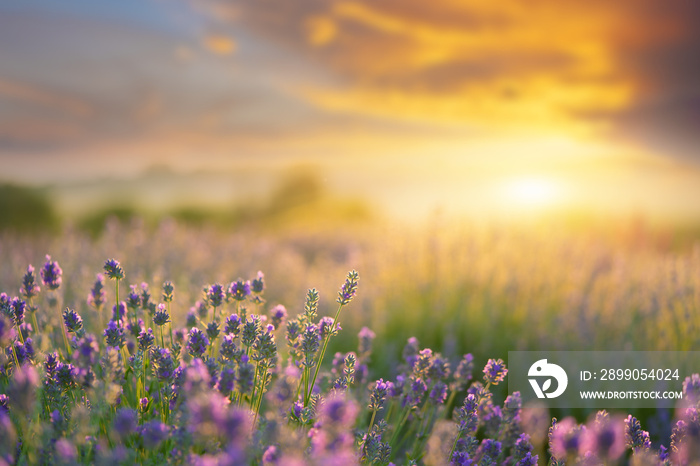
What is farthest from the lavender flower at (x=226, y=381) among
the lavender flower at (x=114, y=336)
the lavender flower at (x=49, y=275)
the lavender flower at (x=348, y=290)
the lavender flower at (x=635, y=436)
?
the lavender flower at (x=635, y=436)

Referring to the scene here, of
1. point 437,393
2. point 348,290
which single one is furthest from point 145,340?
point 437,393

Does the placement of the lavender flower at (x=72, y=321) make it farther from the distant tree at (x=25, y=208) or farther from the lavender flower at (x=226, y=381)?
the distant tree at (x=25, y=208)

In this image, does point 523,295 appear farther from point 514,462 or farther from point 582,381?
point 514,462

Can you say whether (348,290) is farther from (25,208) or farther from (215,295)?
(25,208)

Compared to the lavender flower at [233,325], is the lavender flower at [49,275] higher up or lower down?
lower down

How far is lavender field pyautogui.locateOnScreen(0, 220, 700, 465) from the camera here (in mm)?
1461

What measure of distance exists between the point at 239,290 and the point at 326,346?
579mm

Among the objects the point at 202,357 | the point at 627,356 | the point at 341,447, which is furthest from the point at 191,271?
the point at 341,447

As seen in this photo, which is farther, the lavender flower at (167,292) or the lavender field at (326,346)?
the lavender flower at (167,292)

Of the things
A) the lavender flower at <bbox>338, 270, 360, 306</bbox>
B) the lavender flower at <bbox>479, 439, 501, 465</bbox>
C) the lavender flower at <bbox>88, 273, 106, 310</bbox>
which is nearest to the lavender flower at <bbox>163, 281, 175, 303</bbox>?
the lavender flower at <bbox>88, 273, 106, 310</bbox>

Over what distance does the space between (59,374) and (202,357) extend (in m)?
0.48

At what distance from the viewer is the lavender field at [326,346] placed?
1.46 meters

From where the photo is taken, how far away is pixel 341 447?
3.90 feet

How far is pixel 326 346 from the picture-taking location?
2.44m
